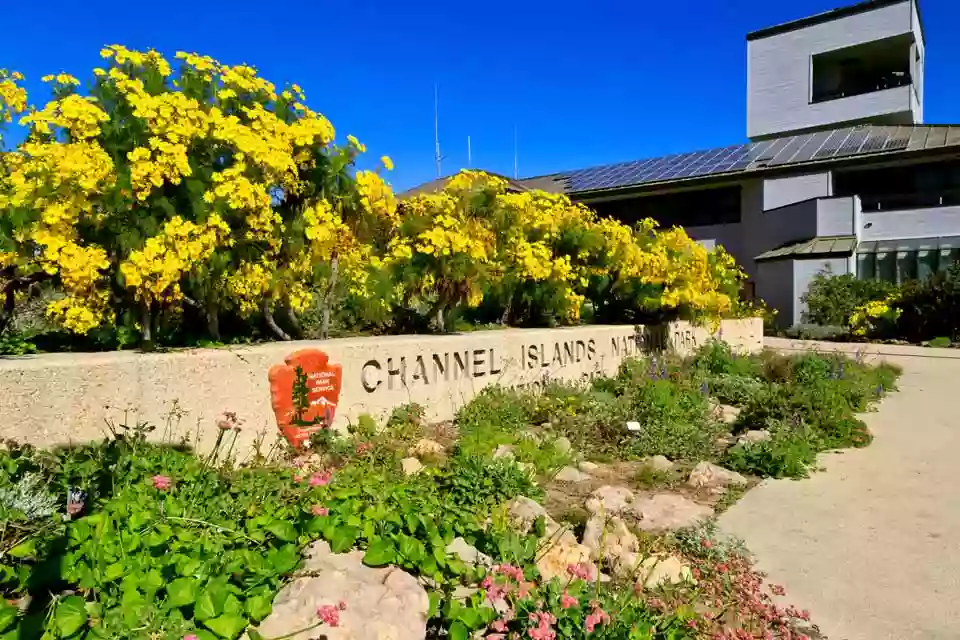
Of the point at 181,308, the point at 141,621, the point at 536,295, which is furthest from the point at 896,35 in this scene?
the point at 141,621

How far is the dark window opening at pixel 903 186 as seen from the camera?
19.5m

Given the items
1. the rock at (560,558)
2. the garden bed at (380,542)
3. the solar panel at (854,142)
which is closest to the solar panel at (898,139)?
the solar panel at (854,142)

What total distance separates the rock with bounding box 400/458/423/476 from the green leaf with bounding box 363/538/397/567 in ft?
5.85

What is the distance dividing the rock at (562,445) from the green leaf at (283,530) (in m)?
2.98

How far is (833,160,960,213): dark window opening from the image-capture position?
19500 millimetres

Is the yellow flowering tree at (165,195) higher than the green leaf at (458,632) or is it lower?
higher

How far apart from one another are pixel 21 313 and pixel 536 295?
225 inches

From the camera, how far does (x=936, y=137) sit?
20.3 meters

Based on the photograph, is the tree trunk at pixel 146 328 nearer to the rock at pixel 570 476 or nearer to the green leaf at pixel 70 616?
the green leaf at pixel 70 616

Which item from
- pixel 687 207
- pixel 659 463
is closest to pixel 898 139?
pixel 687 207

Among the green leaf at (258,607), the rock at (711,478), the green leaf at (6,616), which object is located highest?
the green leaf at (6,616)

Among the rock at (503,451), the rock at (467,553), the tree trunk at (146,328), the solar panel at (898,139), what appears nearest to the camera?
the rock at (467,553)

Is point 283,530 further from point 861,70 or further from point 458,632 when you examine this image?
point 861,70

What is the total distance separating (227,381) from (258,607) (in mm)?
2569
